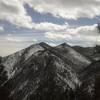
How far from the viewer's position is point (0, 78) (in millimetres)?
161375

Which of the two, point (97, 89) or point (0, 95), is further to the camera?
point (0, 95)

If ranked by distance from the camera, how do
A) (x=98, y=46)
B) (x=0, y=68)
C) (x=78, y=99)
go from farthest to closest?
(x=78, y=99), (x=0, y=68), (x=98, y=46)

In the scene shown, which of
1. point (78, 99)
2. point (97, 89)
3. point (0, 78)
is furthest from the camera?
point (78, 99)

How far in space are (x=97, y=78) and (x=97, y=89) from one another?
80cm

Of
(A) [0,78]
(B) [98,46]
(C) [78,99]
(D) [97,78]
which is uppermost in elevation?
(D) [97,78]

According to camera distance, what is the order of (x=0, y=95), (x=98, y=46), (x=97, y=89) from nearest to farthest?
(x=97, y=89) < (x=98, y=46) < (x=0, y=95)

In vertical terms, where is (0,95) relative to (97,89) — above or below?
below

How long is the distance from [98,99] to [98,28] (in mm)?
45454

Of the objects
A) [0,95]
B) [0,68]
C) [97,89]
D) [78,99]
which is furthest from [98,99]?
[78,99]

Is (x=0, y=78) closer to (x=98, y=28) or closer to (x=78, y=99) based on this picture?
(x=78, y=99)

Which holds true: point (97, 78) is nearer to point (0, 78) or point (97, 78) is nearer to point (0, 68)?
point (0, 68)

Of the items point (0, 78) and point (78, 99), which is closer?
point (0, 78)

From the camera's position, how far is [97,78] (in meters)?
22.2

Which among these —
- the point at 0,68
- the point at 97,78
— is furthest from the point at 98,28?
the point at 0,68
